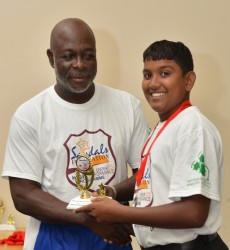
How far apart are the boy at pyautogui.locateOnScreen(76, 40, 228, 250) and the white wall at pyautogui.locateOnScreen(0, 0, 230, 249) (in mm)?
1397

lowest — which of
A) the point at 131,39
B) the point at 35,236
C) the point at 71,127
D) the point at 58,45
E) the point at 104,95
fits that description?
the point at 35,236

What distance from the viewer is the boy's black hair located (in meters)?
1.76

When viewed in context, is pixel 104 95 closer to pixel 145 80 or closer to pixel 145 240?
pixel 145 80

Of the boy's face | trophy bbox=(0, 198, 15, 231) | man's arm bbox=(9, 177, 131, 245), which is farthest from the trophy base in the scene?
trophy bbox=(0, 198, 15, 231)

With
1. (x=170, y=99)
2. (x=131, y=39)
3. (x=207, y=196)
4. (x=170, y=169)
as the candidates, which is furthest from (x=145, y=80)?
(x=131, y=39)

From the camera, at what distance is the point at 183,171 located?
1.58m

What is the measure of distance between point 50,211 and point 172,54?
0.78 metres

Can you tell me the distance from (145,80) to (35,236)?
81cm

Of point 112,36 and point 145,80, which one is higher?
point 112,36

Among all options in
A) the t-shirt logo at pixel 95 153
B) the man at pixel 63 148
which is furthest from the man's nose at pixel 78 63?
the t-shirt logo at pixel 95 153

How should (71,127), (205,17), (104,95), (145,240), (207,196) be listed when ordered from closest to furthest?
1. (207,196)
2. (145,240)
3. (71,127)
4. (104,95)
5. (205,17)

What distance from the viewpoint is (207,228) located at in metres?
1.63

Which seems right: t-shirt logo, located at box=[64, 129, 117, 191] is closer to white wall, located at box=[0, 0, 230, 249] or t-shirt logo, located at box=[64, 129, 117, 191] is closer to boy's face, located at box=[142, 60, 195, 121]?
boy's face, located at box=[142, 60, 195, 121]

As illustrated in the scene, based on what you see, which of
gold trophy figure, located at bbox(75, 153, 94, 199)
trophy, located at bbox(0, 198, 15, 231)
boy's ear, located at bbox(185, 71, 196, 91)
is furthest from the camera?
trophy, located at bbox(0, 198, 15, 231)
